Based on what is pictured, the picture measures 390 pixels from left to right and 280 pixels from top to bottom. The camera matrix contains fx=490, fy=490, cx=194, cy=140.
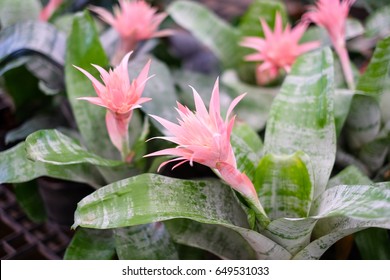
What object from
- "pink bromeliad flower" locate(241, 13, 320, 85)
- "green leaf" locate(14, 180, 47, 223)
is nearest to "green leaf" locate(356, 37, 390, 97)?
"pink bromeliad flower" locate(241, 13, 320, 85)

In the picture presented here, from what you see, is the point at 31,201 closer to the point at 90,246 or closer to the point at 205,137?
the point at 90,246

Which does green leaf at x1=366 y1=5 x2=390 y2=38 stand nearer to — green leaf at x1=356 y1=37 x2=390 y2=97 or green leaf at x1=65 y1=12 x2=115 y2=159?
green leaf at x1=356 y1=37 x2=390 y2=97

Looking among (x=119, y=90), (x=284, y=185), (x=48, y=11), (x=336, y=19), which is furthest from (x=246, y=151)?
(x=48, y=11)

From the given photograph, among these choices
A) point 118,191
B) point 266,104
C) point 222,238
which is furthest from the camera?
point 266,104

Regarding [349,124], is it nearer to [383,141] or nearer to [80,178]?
[383,141]

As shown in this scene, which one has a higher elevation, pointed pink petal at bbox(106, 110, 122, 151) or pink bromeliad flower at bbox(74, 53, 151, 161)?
pink bromeliad flower at bbox(74, 53, 151, 161)

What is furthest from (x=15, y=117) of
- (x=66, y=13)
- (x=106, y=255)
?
(x=106, y=255)
